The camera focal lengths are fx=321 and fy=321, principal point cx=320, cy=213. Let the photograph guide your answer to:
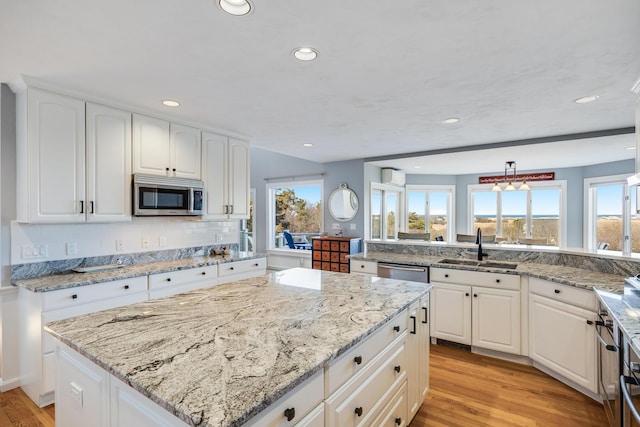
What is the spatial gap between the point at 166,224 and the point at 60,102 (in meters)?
1.51

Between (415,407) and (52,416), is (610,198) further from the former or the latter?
(52,416)

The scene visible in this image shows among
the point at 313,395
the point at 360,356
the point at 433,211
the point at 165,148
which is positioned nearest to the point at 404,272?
the point at 360,356

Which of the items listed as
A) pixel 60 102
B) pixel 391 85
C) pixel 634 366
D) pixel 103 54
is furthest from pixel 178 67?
pixel 634 366

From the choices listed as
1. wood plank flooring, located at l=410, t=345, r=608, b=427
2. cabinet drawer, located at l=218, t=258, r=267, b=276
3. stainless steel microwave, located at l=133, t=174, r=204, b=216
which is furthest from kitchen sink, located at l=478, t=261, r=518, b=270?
stainless steel microwave, located at l=133, t=174, r=204, b=216

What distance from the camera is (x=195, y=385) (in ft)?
3.03

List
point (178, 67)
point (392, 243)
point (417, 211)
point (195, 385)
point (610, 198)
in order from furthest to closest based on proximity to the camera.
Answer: point (417, 211) → point (610, 198) → point (392, 243) → point (178, 67) → point (195, 385)

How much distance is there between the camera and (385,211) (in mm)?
6582

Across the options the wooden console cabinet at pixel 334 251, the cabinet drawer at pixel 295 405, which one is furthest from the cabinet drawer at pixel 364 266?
the cabinet drawer at pixel 295 405

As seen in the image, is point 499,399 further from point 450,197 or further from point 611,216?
point 450,197

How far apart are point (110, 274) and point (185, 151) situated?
146 cm

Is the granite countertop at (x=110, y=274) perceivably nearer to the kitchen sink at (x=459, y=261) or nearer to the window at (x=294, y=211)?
the kitchen sink at (x=459, y=261)

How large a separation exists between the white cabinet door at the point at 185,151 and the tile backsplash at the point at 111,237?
584 mm

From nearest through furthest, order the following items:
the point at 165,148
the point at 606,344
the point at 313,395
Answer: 1. the point at 313,395
2. the point at 606,344
3. the point at 165,148

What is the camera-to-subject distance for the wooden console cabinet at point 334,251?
518 centimetres
